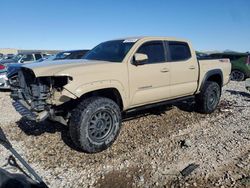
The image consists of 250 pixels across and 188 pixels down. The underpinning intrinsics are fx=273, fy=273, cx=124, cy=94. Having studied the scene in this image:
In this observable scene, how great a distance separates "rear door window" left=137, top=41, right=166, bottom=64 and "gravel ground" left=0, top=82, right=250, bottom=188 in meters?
1.46

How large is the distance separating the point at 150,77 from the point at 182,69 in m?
1.12

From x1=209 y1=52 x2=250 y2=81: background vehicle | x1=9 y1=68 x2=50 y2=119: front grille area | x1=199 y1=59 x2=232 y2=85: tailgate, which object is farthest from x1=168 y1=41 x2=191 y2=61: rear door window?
x1=209 y1=52 x2=250 y2=81: background vehicle

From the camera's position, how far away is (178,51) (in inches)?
249

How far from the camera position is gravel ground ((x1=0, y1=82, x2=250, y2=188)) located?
12.5 ft

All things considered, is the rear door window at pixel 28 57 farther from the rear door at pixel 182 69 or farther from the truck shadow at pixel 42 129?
the rear door at pixel 182 69

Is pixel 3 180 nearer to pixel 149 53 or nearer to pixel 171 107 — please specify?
pixel 149 53

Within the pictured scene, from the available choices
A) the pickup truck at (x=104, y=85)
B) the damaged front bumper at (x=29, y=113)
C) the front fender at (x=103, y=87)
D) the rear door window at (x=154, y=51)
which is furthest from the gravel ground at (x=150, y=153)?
the rear door window at (x=154, y=51)

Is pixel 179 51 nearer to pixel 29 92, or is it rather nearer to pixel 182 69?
pixel 182 69

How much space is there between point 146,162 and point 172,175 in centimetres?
55

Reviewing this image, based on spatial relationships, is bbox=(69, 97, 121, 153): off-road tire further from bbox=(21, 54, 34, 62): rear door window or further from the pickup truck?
bbox=(21, 54, 34, 62): rear door window

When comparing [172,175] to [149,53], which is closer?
[172,175]

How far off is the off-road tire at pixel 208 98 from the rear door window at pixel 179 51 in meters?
1.05

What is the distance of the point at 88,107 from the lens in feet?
14.7

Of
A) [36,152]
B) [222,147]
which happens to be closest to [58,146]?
[36,152]
